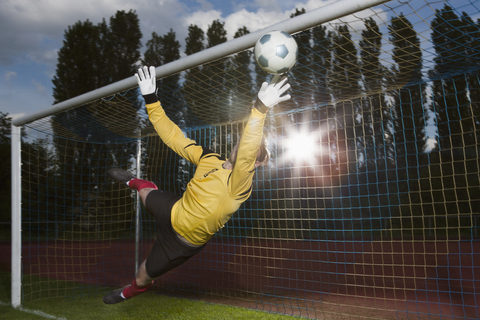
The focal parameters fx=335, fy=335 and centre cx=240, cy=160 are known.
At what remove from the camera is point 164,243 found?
2953 millimetres

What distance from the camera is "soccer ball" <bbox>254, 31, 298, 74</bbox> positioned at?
239 centimetres

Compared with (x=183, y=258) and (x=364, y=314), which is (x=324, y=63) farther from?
(x=364, y=314)

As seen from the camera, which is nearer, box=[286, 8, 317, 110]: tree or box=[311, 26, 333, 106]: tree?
box=[311, 26, 333, 106]: tree

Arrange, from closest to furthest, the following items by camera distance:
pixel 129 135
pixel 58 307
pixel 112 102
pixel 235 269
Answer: pixel 112 102, pixel 58 307, pixel 129 135, pixel 235 269

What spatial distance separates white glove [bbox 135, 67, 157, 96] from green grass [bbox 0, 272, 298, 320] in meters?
3.11

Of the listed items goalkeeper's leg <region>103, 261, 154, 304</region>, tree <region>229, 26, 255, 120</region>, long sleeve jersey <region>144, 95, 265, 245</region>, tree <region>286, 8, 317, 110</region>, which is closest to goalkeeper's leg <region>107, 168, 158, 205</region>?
long sleeve jersey <region>144, 95, 265, 245</region>

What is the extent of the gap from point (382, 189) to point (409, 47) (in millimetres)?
11121

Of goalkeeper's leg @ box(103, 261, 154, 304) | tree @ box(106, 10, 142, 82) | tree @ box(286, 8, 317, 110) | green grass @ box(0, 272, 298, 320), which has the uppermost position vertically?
tree @ box(106, 10, 142, 82)

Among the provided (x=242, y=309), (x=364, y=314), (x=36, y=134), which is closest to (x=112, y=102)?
(x=36, y=134)

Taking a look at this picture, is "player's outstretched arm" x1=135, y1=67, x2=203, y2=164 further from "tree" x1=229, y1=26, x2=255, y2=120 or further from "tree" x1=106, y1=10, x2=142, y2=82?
"tree" x1=106, y1=10, x2=142, y2=82

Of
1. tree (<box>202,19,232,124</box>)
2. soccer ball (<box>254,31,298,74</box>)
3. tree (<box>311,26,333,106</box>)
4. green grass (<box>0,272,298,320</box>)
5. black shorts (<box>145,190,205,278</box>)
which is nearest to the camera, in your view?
soccer ball (<box>254,31,298,74</box>)

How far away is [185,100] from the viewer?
4762 millimetres

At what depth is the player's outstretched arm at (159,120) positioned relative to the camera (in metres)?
2.98

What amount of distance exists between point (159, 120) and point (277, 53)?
4.04 feet
